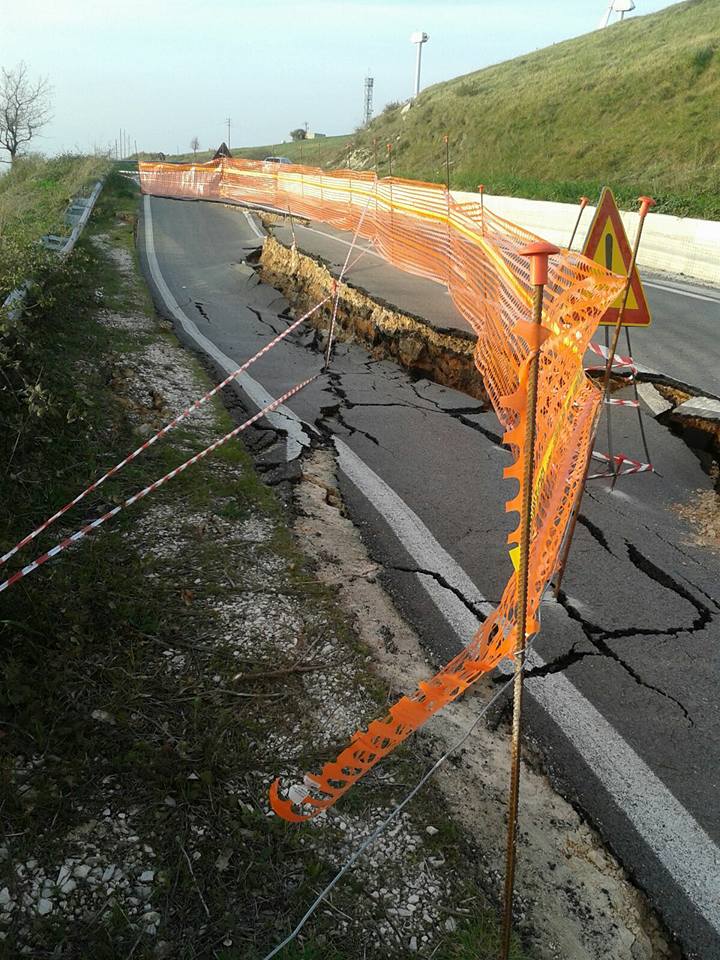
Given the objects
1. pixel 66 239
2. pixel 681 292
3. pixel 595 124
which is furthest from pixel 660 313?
pixel 595 124

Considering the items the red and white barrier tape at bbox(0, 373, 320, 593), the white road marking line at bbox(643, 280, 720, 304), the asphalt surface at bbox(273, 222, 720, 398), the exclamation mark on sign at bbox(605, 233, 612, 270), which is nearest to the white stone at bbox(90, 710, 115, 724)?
the red and white barrier tape at bbox(0, 373, 320, 593)

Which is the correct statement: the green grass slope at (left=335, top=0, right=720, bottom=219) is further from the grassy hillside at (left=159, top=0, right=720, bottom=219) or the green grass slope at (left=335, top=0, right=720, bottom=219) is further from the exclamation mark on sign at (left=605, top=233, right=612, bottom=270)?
the exclamation mark on sign at (left=605, top=233, right=612, bottom=270)

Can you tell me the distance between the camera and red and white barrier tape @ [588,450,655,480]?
6.09m

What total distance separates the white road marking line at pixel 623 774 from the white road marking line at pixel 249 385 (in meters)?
2.46

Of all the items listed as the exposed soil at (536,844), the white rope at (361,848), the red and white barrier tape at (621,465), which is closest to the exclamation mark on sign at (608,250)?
the red and white barrier tape at (621,465)

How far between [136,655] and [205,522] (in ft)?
4.92

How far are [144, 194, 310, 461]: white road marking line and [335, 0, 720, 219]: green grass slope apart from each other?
1205 centimetres

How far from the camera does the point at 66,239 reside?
14.6m

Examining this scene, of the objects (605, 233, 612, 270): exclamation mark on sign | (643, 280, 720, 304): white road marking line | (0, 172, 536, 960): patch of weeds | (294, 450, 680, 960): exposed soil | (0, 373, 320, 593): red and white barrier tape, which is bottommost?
(294, 450, 680, 960): exposed soil

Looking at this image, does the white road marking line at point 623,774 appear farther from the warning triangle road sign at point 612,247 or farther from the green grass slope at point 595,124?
the green grass slope at point 595,124

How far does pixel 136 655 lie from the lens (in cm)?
370

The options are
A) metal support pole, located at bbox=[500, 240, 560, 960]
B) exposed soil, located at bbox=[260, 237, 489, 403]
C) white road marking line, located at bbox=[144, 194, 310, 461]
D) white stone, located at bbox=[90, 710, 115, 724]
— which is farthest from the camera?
exposed soil, located at bbox=[260, 237, 489, 403]

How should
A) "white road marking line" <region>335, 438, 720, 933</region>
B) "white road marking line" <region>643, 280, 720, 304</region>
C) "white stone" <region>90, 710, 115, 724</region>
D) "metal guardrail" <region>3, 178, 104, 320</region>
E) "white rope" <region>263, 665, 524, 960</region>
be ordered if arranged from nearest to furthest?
"white rope" <region>263, 665, 524, 960</region>, "white road marking line" <region>335, 438, 720, 933</region>, "white stone" <region>90, 710, 115, 724</region>, "metal guardrail" <region>3, 178, 104, 320</region>, "white road marking line" <region>643, 280, 720, 304</region>

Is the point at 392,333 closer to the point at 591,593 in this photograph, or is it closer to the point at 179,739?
the point at 591,593
